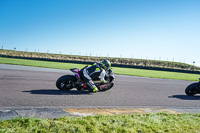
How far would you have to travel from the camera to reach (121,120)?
12.5 feet

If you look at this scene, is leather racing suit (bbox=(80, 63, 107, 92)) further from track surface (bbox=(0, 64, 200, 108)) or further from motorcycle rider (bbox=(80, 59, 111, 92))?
track surface (bbox=(0, 64, 200, 108))

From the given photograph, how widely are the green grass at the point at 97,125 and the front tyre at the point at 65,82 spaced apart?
393cm

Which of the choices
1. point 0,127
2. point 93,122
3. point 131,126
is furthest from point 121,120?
point 0,127

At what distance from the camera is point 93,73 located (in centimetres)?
795

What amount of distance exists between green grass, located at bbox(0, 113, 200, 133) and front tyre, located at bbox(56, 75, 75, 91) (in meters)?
3.93

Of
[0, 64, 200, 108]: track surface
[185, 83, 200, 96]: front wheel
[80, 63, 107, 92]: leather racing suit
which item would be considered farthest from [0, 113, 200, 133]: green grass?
[185, 83, 200, 96]: front wheel

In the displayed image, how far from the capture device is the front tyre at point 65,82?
759cm

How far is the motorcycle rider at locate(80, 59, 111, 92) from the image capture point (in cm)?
776

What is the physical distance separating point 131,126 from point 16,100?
3.54m

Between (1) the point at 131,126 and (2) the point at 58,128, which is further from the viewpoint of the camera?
(1) the point at 131,126

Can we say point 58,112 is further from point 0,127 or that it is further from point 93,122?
point 0,127

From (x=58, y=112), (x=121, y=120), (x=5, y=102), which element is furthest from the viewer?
(x=5, y=102)

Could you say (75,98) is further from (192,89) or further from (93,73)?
(192,89)

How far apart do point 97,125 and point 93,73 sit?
182 inches
